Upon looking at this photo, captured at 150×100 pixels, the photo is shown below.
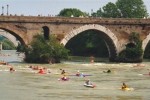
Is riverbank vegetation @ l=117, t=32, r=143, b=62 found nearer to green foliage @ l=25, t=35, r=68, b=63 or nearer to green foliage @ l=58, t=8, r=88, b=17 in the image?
green foliage @ l=25, t=35, r=68, b=63

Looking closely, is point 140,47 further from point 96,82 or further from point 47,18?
point 96,82

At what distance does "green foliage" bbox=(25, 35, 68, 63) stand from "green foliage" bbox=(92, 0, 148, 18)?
135 feet

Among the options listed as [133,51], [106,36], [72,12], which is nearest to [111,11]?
[72,12]

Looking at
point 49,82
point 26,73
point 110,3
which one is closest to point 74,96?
point 49,82

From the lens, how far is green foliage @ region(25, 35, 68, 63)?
68625 mm

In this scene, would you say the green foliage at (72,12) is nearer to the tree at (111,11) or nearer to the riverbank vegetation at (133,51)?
the tree at (111,11)

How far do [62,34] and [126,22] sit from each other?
10.9 metres

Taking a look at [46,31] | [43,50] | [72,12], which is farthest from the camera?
[72,12]

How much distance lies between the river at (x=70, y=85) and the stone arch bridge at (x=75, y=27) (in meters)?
10.1

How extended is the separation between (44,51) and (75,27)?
7738mm

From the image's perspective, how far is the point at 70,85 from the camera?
46.0 meters

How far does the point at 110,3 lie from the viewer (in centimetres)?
11319

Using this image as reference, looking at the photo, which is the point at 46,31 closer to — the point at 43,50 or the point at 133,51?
the point at 43,50

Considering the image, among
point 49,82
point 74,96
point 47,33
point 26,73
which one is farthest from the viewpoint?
point 47,33
